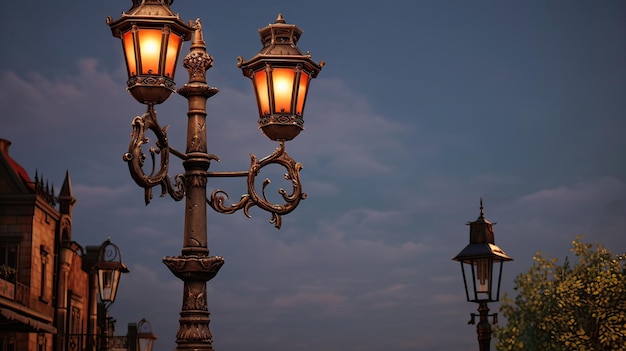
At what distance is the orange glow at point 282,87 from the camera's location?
8812 mm

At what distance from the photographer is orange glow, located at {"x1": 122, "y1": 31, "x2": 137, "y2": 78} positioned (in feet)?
27.0

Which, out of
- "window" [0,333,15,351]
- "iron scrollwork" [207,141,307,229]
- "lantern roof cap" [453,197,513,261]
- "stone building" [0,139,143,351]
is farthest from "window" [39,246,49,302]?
"iron scrollwork" [207,141,307,229]

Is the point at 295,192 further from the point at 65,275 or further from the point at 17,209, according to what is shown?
the point at 65,275

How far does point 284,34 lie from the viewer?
29.6 feet

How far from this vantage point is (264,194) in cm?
892

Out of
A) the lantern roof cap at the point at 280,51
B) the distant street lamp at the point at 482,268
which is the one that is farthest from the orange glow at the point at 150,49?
the distant street lamp at the point at 482,268

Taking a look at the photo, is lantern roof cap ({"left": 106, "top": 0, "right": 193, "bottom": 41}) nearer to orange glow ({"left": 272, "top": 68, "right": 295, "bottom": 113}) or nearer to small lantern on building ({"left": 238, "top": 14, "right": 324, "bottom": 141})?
small lantern on building ({"left": 238, "top": 14, "right": 324, "bottom": 141})

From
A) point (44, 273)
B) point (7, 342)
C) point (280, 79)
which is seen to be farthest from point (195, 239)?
point (44, 273)

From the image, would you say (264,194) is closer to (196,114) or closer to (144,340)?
(196,114)

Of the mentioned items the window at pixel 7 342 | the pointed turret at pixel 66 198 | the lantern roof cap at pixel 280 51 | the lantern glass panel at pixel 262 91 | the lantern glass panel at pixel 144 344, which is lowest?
the lantern glass panel at pixel 144 344

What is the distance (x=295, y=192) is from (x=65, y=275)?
2795 centimetres

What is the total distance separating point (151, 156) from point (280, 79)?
4.60 feet

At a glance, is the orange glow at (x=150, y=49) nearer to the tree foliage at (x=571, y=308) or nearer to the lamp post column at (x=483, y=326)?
the lamp post column at (x=483, y=326)

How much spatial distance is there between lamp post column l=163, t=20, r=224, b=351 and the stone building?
19821mm
